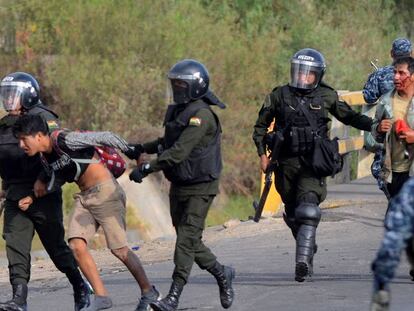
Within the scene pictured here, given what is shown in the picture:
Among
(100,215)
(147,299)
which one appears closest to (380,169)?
(147,299)

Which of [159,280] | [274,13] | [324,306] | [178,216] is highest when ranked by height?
[178,216]

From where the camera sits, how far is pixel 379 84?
11102mm

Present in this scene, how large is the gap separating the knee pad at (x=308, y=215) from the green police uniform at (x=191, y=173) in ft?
4.27

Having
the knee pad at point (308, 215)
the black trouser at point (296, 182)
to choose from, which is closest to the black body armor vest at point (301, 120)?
the black trouser at point (296, 182)

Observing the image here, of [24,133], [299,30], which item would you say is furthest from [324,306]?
[299,30]

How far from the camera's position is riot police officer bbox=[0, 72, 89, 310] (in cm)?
968

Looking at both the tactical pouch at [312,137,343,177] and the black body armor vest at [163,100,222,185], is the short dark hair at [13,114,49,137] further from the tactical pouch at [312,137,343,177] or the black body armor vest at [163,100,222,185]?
the tactical pouch at [312,137,343,177]

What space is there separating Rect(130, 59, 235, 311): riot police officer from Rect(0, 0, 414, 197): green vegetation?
17.7m

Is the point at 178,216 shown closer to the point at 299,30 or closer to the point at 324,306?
the point at 324,306

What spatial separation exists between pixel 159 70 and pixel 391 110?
61.1 ft

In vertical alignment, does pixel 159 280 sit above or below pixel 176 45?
above

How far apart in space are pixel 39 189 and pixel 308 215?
86.1 inches

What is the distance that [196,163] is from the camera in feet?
30.3

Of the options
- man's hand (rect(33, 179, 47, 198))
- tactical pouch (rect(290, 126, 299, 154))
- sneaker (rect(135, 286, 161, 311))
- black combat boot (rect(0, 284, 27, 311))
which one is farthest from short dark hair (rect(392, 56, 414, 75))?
black combat boot (rect(0, 284, 27, 311))
